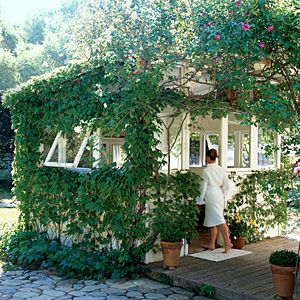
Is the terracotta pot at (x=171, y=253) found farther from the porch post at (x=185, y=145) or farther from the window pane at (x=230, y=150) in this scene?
the window pane at (x=230, y=150)

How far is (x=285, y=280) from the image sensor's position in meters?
4.76

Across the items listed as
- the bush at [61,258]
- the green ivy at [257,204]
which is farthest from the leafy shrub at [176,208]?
the green ivy at [257,204]

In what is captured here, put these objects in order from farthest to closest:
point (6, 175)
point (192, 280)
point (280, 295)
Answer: point (6, 175)
point (192, 280)
point (280, 295)

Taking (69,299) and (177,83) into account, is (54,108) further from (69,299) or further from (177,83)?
(69,299)

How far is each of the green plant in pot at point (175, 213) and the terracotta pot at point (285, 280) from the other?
61.7 inches

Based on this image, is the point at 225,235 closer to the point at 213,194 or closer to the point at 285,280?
the point at 213,194

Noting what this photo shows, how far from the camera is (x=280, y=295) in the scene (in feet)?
15.8

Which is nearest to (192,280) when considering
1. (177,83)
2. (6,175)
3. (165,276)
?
(165,276)

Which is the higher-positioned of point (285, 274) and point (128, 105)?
point (128, 105)

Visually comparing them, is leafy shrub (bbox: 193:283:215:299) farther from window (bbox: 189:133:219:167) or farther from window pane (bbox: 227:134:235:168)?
window (bbox: 189:133:219:167)

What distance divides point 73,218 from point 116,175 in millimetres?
1186

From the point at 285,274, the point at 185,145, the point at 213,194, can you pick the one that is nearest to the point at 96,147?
the point at 185,145

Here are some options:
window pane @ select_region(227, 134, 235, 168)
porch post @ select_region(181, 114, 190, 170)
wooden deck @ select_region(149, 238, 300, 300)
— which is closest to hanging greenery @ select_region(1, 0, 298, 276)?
porch post @ select_region(181, 114, 190, 170)

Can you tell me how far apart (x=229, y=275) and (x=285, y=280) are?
1.15 metres
